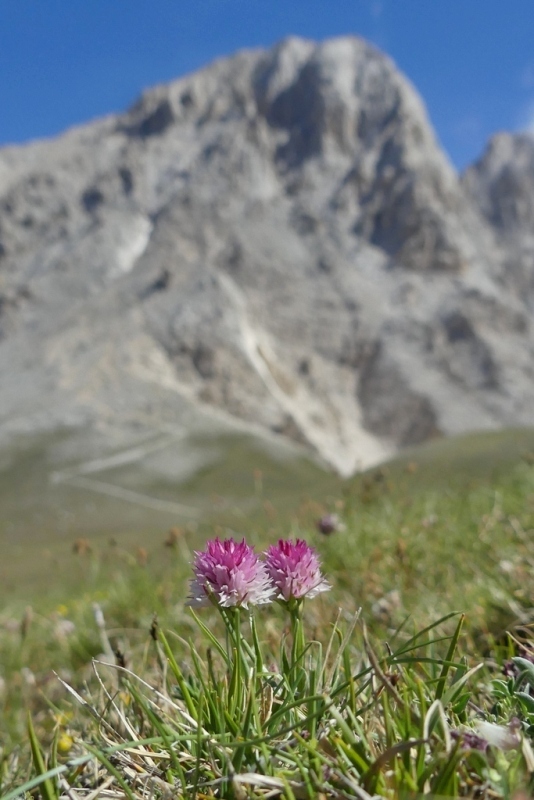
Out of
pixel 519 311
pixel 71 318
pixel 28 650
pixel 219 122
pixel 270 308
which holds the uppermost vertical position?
pixel 219 122

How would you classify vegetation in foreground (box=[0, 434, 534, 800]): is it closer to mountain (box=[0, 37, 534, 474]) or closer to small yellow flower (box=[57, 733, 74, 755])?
small yellow flower (box=[57, 733, 74, 755])

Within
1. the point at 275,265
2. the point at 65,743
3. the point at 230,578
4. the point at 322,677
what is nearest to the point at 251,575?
the point at 230,578

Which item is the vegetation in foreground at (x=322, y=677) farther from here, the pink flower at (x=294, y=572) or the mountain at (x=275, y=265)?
the mountain at (x=275, y=265)

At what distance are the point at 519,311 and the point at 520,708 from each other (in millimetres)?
96461

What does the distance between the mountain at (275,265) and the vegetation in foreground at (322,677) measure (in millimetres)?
66263

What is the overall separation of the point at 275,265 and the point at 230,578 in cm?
9617

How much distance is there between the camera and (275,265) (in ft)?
313

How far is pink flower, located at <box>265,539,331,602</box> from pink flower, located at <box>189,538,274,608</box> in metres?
0.03

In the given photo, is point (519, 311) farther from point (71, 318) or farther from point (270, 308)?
point (71, 318)

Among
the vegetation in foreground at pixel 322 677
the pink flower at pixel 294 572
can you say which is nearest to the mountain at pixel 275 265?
the vegetation in foreground at pixel 322 677

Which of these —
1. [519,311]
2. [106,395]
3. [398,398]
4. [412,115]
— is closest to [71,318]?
[106,395]

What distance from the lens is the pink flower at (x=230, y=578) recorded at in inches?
56.0

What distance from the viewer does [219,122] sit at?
388 feet

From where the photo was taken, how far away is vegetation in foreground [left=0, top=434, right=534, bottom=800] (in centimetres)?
122
